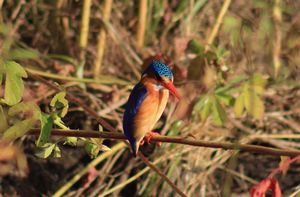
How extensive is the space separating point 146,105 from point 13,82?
0.30m

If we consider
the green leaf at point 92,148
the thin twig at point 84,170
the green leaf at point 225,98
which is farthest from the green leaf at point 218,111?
the green leaf at point 92,148

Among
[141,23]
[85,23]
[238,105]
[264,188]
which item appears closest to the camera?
[264,188]

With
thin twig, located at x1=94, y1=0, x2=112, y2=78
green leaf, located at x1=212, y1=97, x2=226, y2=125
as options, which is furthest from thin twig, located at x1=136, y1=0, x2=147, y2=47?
green leaf, located at x1=212, y1=97, x2=226, y2=125

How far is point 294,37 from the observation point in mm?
2186

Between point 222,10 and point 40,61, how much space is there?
84cm

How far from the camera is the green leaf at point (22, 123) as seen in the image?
1.43m

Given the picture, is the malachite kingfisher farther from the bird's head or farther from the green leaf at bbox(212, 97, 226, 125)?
the green leaf at bbox(212, 97, 226, 125)

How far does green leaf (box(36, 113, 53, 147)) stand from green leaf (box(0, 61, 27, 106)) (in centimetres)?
7

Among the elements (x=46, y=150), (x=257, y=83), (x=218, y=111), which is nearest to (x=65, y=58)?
(x=257, y=83)

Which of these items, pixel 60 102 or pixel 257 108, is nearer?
pixel 60 102

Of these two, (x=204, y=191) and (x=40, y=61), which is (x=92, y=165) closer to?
(x=204, y=191)

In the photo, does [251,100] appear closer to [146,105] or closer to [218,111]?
[218,111]

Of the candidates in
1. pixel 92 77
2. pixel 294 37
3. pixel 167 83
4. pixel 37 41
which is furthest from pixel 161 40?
pixel 167 83

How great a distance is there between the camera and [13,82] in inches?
60.9
